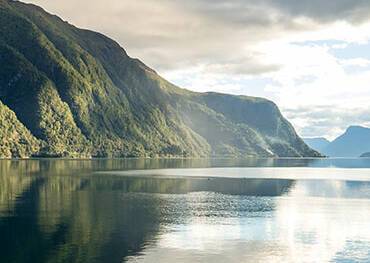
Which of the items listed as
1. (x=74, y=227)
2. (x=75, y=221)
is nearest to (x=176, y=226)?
(x=74, y=227)

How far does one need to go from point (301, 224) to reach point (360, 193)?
86.6 meters

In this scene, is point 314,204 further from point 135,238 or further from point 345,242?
point 135,238

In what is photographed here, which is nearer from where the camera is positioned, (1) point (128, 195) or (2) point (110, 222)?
(2) point (110, 222)

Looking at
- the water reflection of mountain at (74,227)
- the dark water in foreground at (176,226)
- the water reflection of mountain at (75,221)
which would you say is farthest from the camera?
the dark water in foreground at (176,226)

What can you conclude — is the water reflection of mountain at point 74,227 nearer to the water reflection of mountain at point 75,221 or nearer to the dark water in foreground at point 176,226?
the water reflection of mountain at point 75,221

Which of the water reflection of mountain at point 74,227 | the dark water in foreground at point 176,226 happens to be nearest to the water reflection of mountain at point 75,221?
the water reflection of mountain at point 74,227

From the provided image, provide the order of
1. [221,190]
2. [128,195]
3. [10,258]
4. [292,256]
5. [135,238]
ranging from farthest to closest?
[221,190] < [128,195] < [135,238] < [292,256] < [10,258]

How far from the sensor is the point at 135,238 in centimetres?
9100

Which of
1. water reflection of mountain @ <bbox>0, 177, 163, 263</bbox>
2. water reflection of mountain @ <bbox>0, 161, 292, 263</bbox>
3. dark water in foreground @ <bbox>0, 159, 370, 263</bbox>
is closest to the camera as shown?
water reflection of mountain @ <bbox>0, 177, 163, 263</bbox>

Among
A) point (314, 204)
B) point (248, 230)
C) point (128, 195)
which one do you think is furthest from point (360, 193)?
point (248, 230)

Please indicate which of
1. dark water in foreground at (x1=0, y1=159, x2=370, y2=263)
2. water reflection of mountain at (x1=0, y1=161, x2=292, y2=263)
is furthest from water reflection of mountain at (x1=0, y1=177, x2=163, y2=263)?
dark water in foreground at (x1=0, y1=159, x2=370, y2=263)

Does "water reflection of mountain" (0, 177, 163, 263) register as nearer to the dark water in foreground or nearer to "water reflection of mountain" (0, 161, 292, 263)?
"water reflection of mountain" (0, 161, 292, 263)

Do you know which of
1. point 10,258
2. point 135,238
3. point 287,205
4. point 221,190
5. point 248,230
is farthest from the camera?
point 221,190

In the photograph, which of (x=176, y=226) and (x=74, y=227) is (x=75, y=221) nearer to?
(x=74, y=227)
